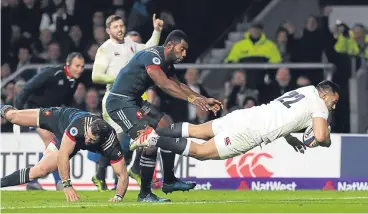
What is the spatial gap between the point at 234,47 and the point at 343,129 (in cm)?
266

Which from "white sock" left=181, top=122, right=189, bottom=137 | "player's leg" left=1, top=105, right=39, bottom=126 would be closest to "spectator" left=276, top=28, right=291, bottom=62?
"player's leg" left=1, top=105, right=39, bottom=126

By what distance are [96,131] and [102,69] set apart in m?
3.13

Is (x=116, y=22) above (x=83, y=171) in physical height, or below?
above

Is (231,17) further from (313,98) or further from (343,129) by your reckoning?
(313,98)

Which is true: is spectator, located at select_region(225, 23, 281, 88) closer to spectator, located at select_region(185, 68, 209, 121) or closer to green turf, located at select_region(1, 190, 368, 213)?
spectator, located at select_region(185, 68, 209, 121)

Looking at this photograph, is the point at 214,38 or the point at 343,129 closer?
the point at 343,129

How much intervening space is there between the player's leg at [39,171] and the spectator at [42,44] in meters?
8.02

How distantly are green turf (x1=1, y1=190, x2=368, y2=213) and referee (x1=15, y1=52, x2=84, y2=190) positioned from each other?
56.3 inches

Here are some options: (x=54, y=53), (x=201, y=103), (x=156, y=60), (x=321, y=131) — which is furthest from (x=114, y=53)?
(x=54, y=53)

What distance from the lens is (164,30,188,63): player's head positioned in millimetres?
19141

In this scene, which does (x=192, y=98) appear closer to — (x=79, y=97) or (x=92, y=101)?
(x=92, y=101)

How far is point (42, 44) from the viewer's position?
2866 centimetres

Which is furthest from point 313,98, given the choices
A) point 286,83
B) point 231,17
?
point 231,17

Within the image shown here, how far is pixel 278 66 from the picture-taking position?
2712 centimetres
